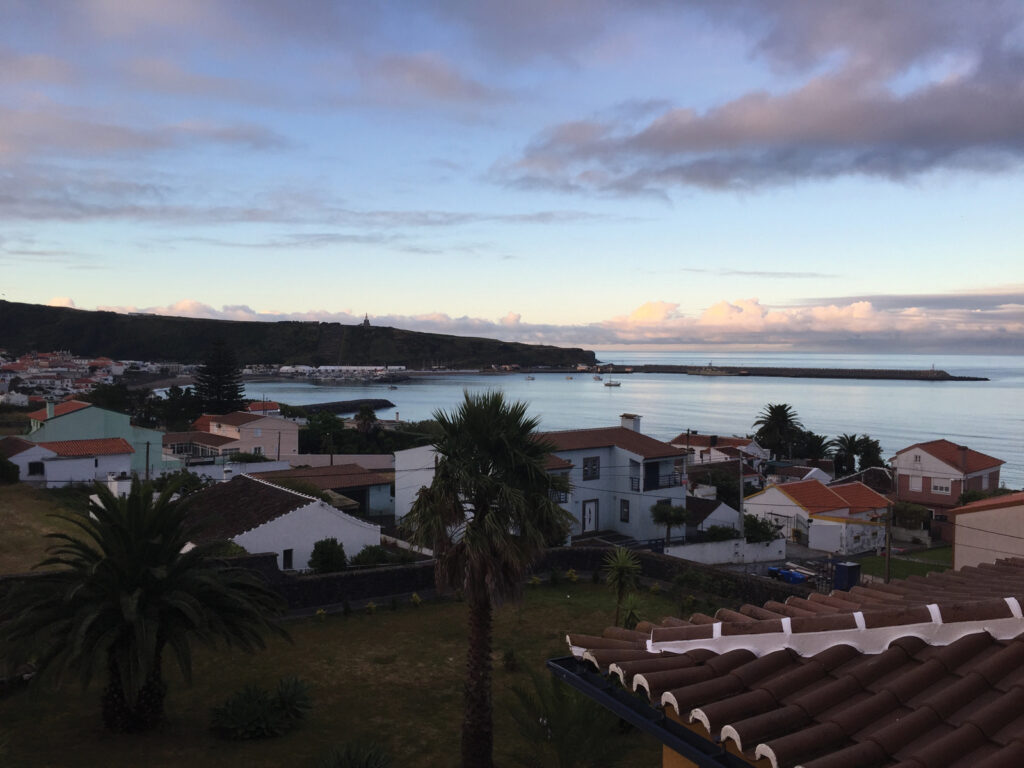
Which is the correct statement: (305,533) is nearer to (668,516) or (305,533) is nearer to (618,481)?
(618,481)

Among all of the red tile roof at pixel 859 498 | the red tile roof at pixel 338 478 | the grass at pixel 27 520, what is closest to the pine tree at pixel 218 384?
the grass at pixel 27 520

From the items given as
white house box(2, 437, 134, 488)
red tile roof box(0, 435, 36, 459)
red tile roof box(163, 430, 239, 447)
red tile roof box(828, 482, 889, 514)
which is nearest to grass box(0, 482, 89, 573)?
white house box(2, 437, 134, 488)

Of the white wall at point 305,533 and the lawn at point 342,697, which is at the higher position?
the white wall at point 305,533

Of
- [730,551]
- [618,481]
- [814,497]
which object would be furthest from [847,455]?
[618,481]

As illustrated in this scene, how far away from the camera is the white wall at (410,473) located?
32.9 m

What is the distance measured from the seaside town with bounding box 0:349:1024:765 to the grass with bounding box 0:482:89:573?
62 cm

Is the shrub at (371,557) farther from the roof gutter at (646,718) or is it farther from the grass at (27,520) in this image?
the roof gutter at (646,718)

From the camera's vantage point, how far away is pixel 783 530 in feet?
133

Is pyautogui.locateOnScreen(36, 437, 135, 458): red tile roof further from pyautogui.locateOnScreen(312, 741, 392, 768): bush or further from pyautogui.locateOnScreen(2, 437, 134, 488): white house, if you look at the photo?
pyautogui.locateOnScreen(312, 741, 392, 768): bush

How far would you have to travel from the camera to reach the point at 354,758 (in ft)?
34.1

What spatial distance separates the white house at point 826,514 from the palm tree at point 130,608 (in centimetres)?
3305

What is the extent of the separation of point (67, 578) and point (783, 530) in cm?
3661

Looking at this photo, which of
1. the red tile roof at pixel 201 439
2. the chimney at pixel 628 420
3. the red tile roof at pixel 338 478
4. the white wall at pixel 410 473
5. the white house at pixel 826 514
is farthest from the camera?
the red tile roof at pixel 201 439

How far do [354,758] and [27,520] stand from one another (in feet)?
90.8
